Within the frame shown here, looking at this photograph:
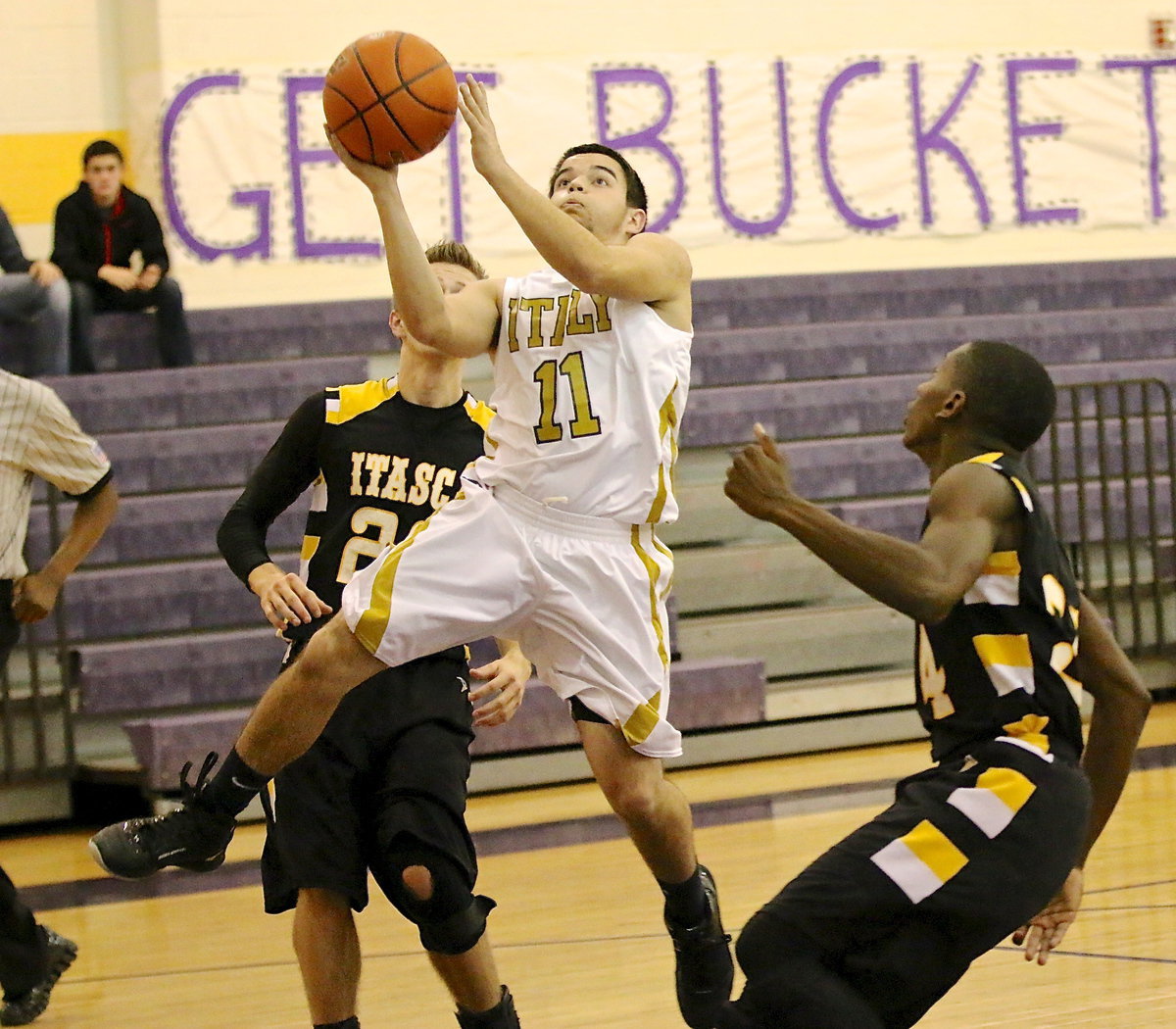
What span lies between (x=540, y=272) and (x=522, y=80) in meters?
7.07

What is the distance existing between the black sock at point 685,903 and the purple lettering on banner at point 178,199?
7090 mm

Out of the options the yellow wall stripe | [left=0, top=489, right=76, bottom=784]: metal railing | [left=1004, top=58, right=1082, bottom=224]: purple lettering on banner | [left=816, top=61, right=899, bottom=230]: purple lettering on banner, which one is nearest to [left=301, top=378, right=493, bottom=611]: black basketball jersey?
[left=0, top=489, right=76, bottom=784]: metal railing

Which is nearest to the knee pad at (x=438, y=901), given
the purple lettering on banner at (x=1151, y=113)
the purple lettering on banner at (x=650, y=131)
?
the purple lettering on banner at (x=650, y=131)

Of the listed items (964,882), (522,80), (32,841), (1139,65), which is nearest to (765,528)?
(522,80)

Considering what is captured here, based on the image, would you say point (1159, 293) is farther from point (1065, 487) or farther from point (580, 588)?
point (580, 588)

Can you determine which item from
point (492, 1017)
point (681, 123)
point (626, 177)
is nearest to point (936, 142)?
point (681, 123)

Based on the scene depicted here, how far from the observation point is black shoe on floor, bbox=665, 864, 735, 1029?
3.70 m

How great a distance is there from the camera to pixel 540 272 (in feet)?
12.4

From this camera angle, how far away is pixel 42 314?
8719mm

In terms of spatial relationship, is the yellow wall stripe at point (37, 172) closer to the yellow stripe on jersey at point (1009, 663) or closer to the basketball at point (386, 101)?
the basketball at point (386, 101)

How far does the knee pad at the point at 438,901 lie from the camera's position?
326 cm

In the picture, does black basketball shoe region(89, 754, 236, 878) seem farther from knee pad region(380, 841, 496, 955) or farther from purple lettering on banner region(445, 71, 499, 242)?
purple lettering on banner region(445, 71, 499, 242)

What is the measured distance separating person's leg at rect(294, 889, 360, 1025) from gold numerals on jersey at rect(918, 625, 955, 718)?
1200 millimetres

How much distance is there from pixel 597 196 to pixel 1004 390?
126 cm
